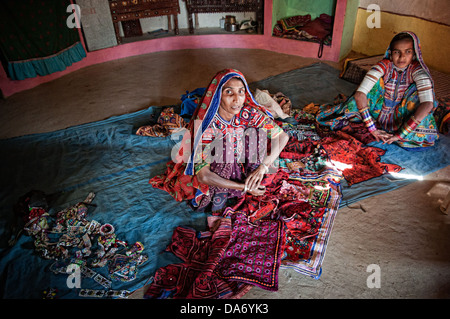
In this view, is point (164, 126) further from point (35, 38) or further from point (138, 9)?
point (138, 9)

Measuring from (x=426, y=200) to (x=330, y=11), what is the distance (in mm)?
4646

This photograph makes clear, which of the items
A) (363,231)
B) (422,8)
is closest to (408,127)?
(363,231)

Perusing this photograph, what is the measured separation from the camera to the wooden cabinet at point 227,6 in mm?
6324

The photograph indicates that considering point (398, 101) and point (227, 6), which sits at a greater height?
point (227, 6)

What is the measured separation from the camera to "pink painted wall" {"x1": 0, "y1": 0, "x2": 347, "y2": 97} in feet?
17.2

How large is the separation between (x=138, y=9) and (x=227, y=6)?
178cm

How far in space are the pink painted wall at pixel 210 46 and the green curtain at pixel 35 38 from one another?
206 millimetres

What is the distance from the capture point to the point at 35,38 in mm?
5070

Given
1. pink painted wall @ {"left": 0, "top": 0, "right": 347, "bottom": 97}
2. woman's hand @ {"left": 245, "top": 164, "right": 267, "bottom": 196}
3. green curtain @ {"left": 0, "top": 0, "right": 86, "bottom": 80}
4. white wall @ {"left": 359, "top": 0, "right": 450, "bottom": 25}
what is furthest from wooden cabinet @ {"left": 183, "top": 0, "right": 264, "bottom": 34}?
woman's hand @ {"left": 245, "top": 164, "right": 267, "bottom": 196}

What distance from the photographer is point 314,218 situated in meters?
2.63

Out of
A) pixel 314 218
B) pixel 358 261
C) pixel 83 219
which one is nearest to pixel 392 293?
pixel 358 261

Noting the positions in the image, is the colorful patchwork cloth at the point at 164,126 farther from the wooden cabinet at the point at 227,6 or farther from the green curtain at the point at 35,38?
the wooden cabinet at the point at 227,6
